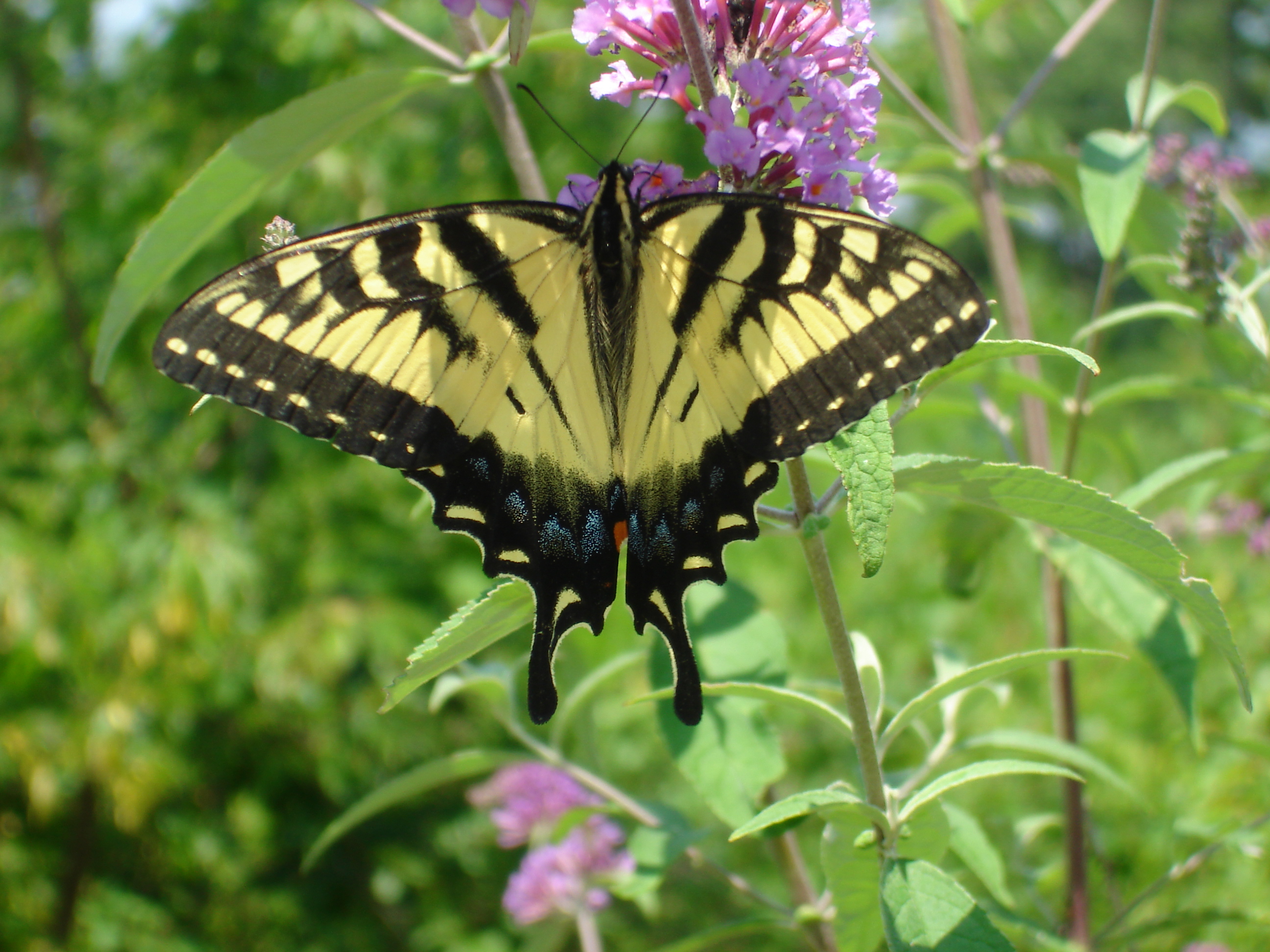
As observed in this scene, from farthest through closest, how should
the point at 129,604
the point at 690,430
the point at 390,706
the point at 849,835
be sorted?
the point at 129,604, the point at 690,430, the point at 849,835, the point at 390,706

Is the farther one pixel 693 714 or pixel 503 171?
pixel 503 171

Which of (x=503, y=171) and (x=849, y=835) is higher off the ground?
(x=503, y=171)

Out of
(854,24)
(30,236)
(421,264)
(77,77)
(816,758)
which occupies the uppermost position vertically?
Answer: (77,77)

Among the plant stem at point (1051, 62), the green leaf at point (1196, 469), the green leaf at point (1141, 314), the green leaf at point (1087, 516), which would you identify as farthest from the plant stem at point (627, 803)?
the plant stem at point (1051, 62)

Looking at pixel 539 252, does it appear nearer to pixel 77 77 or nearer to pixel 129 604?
pixel 129 604

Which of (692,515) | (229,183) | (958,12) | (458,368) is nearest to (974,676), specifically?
(692,515)

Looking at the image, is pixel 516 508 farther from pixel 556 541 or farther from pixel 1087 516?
pixel 1087 516

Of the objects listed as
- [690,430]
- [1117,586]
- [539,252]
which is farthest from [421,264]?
[1117,586]

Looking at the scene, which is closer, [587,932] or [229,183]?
[229,183]
